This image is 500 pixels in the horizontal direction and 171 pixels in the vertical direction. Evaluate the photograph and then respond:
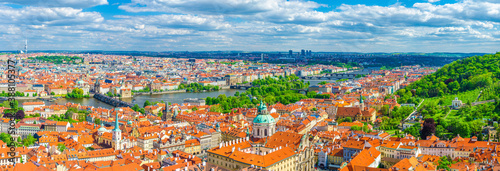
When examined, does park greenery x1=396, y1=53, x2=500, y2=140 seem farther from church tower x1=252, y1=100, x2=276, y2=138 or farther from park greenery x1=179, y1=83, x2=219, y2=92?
park greenery x1=179, y1=83, x2=219, y2=92

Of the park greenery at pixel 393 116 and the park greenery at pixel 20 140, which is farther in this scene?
the park greenery at pixel 393 116

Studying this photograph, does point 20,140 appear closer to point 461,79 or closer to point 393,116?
point 393,116

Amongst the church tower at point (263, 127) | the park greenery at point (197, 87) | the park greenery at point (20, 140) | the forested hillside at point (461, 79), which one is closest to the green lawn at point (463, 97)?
the forested hillside at point (461, 79)

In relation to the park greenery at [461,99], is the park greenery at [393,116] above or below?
below

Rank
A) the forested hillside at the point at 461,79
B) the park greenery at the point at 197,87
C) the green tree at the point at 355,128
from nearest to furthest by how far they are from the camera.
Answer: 1. the green tree at the point at 355,128
2. the forested hillside at the point at 461,79
3. the park greenery at the point at 197,87

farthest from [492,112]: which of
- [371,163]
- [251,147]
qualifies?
[251,147]

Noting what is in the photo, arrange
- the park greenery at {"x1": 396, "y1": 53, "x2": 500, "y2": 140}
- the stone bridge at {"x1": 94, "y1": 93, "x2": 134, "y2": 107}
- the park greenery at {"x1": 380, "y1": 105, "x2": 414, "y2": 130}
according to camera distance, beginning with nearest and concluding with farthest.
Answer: the park greenery at {"x1": 396, "y1": 53, "x2": 500, "y2": 140}, the park greenery at {"x1": 380, "y1": 105, "x2": 414, "y2": 130}, the stone bridge at {"x1": 94, "y1": 93, "x2": 134, "y2": 107}

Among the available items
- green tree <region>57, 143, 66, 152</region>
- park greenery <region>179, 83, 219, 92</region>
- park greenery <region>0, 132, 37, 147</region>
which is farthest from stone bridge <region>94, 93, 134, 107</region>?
green tree <region>57, 143, 66, 152</region>

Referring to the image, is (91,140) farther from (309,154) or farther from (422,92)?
(422,92)

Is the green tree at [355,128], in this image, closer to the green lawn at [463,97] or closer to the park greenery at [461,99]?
the park greenery at [461,99]

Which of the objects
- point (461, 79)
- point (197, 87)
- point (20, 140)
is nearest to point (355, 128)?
point (20, 140)
